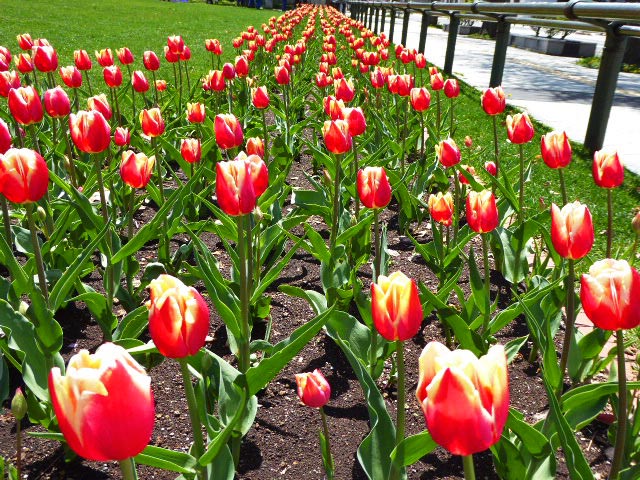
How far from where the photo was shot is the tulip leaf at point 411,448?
117cm

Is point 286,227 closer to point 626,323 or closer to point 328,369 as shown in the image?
point 328,369

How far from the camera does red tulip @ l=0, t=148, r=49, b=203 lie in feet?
5.25

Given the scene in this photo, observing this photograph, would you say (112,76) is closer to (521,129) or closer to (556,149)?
(521,129)

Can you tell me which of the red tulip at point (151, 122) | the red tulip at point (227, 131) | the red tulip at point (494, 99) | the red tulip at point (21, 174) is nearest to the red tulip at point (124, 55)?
the red tulip at point (151, 122)

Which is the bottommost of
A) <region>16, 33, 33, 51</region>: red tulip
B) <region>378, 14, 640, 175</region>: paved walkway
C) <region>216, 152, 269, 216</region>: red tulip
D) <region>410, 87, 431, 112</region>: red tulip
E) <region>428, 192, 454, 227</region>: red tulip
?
<region>378, 14, 640, 175</region>: paved walkway

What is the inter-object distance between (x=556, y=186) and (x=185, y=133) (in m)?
2.61

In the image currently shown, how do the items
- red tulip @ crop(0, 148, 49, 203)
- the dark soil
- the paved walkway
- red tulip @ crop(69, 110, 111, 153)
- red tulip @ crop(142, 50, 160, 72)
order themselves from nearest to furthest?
red tulip @ crop(0, 148, 49, 203) < the dark soil < red tulip @ crop(69, 110, 111, 153) < red tulip @ crop(142, 50, 160, 72) < the paved walkway

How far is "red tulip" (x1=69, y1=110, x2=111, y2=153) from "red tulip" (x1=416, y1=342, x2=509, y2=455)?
5.25 ft

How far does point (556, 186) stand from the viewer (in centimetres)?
407

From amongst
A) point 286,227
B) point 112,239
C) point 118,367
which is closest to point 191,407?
point 118,367

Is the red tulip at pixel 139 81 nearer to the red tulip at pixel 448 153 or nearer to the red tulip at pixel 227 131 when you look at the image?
the red tulip at pixel 227 131

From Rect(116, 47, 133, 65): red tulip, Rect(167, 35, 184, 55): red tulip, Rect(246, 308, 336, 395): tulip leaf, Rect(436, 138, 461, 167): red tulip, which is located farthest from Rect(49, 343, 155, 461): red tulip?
Rect(167, 35, 184, 55): red tulip

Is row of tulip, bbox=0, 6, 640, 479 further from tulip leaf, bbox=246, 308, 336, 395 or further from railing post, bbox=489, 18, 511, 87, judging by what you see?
railing post, bbox=489, 18, 511, 87

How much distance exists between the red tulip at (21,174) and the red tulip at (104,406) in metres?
1.05
